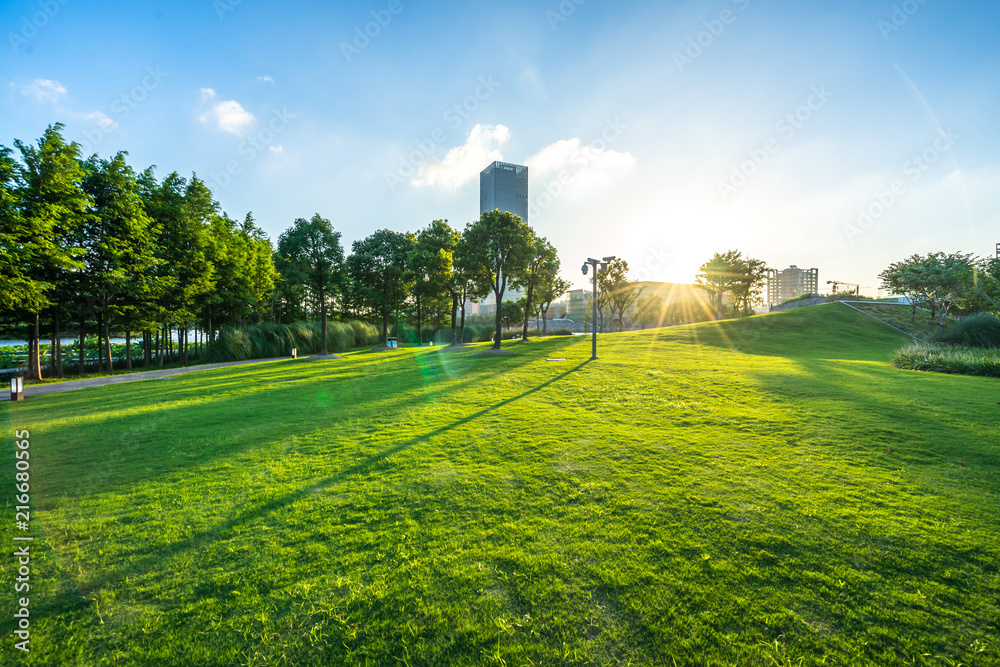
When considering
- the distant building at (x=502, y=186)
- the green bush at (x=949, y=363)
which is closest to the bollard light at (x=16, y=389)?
the green bush at (x=949, y=363)

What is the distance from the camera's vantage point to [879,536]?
10.8ft

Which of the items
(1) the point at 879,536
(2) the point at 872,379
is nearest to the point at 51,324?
(1) the point at 879,536

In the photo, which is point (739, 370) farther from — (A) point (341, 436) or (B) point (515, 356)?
(A) point (341, 436)

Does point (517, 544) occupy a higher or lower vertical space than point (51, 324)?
lower

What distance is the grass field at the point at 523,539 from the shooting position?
2.30 meters

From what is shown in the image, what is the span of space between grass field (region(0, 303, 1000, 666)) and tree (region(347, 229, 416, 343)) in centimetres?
3167

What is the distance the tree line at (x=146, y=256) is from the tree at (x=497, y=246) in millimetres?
68

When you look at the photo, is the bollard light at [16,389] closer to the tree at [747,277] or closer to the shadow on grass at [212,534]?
the shadow on grass at [212,534]

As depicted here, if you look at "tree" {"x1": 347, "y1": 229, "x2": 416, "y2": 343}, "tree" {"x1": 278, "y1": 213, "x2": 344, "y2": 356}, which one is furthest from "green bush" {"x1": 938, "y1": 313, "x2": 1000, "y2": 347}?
"tree" {"x1": 347, "y1": 229, "x2": 416, "y2": 343}

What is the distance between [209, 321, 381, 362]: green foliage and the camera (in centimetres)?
2558

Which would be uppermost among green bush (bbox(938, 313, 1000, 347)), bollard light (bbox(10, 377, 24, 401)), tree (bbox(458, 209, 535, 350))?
tree (bbox(458, 209, 535, 350))

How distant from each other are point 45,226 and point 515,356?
70.4ft

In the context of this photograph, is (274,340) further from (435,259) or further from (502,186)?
(502,186)

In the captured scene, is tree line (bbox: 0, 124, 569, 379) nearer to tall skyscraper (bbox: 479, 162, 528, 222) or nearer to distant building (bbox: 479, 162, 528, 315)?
distant building (bbox: 479, 162, 528, 315)
